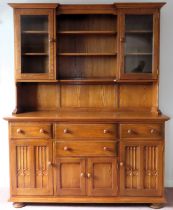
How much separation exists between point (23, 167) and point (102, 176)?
762mm

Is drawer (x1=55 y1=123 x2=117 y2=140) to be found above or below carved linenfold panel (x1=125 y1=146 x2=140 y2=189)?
above

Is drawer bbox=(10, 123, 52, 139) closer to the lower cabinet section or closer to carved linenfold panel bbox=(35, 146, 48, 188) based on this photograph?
carved linenfold panel bbox=(35, 146, 48, 188)

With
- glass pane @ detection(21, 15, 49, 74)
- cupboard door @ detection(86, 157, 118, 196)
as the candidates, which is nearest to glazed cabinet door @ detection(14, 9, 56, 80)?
glass pane @ detection(21, 15, 49, 74)

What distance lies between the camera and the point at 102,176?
113 inches

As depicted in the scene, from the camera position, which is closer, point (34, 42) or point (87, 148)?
point (87, 148)

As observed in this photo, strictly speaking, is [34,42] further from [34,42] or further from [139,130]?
[139,130]

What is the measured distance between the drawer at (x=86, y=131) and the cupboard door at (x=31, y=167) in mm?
179

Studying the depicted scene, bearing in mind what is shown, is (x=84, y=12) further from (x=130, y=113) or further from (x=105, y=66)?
(x=130, y=113)

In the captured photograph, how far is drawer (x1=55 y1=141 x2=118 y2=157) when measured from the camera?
111 inches

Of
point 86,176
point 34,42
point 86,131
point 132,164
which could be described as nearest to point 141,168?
point 132,164

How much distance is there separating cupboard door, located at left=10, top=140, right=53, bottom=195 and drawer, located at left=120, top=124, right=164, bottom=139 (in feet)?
2.35

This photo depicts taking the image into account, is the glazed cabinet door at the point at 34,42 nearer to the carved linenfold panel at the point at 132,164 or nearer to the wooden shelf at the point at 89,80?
the wooden shelf at the point at 89,80

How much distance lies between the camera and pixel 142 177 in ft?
9.32

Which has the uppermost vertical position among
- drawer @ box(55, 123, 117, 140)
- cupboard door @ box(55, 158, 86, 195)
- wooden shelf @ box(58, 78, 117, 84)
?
wooden shelf @ box(58, 78, 117, 84)
